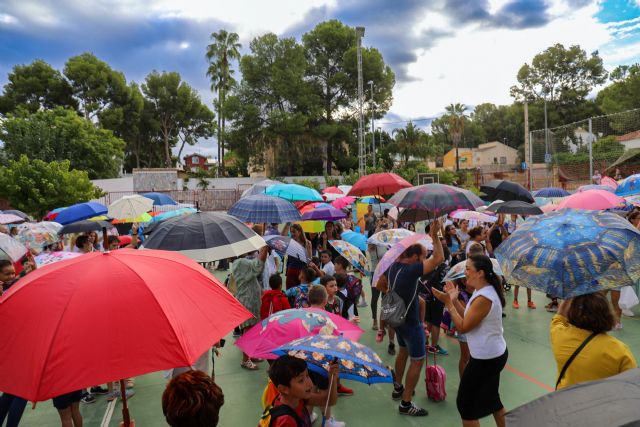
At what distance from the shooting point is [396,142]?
37469 mm

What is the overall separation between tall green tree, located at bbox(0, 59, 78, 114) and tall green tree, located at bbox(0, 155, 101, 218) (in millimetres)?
19754

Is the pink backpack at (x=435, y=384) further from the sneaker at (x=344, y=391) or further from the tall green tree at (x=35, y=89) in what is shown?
the tall green tree at (x=35, y=89)

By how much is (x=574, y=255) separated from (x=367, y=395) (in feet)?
9.18

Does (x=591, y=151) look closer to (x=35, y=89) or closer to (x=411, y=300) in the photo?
(x=411, y=300)

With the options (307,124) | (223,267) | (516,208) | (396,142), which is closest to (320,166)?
(307,124)

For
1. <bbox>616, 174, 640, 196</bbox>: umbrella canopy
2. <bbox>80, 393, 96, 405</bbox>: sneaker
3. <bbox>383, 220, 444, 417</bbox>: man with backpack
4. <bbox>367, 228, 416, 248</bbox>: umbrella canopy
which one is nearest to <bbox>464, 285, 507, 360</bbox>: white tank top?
<bbox>383, 220, 444, 417</bbox>: man with backpack

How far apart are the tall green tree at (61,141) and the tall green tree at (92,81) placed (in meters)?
8.00

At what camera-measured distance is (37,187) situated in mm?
A: 16828

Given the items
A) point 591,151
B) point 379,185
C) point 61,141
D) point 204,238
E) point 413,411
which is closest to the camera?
point 204,238

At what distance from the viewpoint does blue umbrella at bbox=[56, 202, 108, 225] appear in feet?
26.6

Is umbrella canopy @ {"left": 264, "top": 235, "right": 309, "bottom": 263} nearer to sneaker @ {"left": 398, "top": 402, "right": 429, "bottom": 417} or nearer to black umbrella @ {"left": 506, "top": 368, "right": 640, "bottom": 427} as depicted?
sneaker @ {"left": 398, "top": 402, "right": 429, "bottom": 417}

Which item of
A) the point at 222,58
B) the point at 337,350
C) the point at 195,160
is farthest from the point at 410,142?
the point at 195,160

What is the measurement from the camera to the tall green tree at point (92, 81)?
34.8 meters

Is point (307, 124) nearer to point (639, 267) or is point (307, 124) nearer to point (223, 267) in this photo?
point (223, 267)
